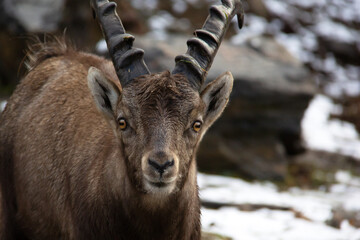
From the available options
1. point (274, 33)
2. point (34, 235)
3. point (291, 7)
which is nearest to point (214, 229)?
point (34, 235)

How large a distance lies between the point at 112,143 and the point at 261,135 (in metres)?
8.08

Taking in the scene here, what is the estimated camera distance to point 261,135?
553 inches

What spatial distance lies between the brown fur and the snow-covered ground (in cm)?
304

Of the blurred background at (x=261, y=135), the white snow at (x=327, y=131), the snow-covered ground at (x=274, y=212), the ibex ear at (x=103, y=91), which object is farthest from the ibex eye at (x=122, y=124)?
the white snow at (x=327, y=131)

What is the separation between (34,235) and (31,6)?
10.6 meters

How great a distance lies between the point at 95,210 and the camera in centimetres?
615

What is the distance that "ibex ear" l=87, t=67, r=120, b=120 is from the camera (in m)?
6.11

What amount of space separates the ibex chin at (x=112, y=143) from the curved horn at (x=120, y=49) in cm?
1

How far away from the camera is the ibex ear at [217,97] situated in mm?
6234

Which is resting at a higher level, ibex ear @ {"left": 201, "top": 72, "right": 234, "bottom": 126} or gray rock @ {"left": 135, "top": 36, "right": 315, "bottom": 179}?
gray rock @ {"left": 135, "top": 36, "right": 315, "bottom": 179}

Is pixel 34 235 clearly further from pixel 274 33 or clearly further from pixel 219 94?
pixel 274 33

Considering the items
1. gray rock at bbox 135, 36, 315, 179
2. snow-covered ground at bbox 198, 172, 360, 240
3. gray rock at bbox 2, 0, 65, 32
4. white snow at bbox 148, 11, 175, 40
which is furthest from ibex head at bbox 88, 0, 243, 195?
white snow at bbox 148, 11, 175, 40

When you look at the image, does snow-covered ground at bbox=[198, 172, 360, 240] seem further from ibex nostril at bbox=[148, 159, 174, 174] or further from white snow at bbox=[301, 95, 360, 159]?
ibex nostril at bbox=[148, 159, 174, 174]

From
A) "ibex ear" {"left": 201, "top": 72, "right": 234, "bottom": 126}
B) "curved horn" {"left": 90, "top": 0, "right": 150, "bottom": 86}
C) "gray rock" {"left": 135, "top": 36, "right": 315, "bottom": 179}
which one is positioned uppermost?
"gray rock" {"left": 135, "top": 36, "right": 315, "bottom": 179}
